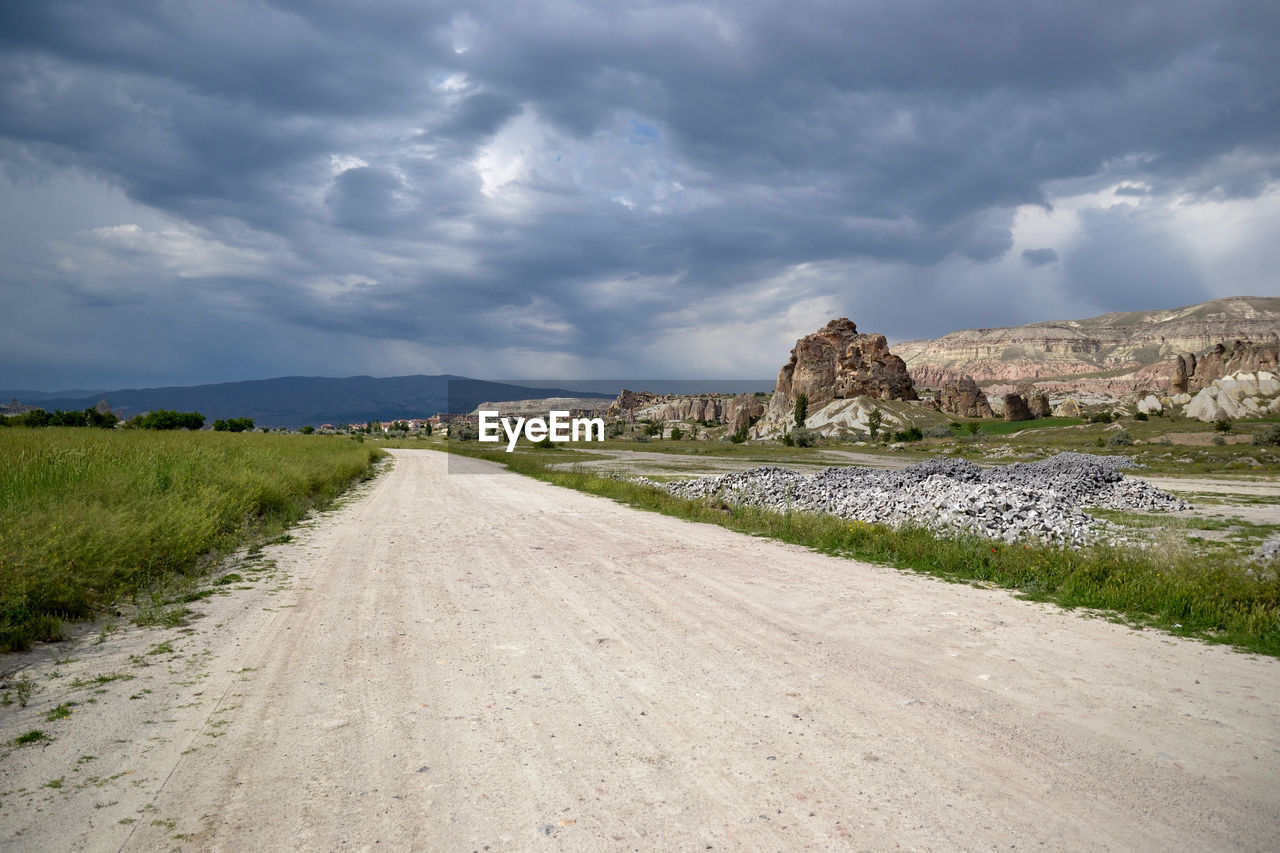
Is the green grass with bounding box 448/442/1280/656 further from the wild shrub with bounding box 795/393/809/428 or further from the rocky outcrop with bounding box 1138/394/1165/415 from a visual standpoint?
the wild shrub with bounding box 795/393/809/428

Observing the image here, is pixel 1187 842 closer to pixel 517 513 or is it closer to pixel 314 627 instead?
pixel 314 627

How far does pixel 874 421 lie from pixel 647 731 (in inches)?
4665

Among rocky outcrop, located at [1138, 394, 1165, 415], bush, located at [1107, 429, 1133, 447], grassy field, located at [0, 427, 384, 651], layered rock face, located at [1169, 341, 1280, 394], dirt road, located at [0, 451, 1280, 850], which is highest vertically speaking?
layered rock face, located at [1169, 341, 1280, 394]

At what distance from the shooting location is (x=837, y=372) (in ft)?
508

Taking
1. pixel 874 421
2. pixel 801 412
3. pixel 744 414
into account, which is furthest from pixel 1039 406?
pixel 744 414

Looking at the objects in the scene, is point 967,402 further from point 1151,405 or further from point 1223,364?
point 1223,364

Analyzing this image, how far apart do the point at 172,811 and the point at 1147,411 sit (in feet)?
449

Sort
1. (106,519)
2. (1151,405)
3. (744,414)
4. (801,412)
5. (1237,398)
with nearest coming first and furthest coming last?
(106,519) → (1237,398) → (1151,405) → (801,412) → (744,414)

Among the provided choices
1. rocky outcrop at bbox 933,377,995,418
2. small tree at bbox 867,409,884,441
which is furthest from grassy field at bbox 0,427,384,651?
rocky outcrop at bbox 933,377,995,418

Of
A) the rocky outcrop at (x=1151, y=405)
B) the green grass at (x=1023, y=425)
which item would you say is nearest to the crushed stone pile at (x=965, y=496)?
the green grass at (x=1023, y=425)

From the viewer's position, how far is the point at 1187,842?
323 centimetres

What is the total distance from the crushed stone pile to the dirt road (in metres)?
5.24

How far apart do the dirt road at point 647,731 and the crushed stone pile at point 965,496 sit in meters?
5.24

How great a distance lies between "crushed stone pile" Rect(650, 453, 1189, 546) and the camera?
498 inches
